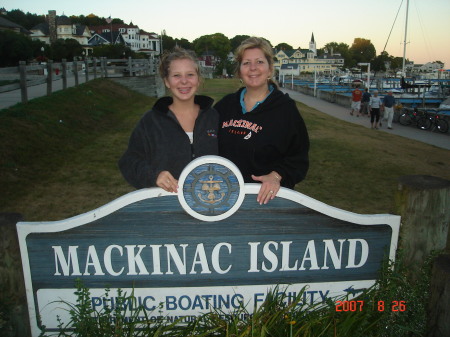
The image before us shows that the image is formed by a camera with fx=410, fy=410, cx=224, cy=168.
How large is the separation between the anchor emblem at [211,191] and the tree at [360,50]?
133133mm

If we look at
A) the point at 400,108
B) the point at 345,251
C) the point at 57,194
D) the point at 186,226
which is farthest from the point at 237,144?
the point at 400,108

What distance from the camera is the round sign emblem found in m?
1.68

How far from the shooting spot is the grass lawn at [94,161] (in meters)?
6.20

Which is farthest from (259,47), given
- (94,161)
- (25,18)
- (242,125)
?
(25,18)

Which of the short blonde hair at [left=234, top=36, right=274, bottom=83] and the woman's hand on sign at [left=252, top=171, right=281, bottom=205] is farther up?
the short blonde hair at [left=234, top=36, right=274, bottom=83]

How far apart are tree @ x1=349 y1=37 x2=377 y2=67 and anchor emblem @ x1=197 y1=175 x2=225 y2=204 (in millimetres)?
133133

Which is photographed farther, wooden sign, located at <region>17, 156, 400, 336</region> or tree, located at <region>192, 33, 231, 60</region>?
tree, located at <region>192, 33, 231, 60</region>

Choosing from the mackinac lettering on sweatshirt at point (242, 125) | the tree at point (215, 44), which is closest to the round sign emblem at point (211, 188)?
the mackinac lettering on sweatshirt at point (242, 125)

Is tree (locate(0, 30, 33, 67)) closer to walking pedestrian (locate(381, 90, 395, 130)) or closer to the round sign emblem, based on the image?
walking pedestrian (locate(381, 90, 395, 130))

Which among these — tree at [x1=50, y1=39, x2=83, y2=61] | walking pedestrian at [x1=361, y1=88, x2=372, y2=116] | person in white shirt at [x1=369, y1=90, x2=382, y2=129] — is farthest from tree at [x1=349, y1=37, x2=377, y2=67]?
person in white shirt at [x1=369, y1=90, x2=382, y2=129]

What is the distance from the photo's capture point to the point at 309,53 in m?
135

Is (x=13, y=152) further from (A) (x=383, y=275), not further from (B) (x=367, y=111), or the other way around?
(B) (x=367, y=111)

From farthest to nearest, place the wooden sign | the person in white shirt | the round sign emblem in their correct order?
the person in white shirt < the wooden sign < the round sign emblem
